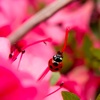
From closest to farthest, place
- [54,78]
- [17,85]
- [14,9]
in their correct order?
[17,85]
[54,78]
[14,9]

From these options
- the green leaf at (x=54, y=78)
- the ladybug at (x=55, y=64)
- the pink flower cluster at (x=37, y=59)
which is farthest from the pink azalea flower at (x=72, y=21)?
the ladybug at (x=55, y=64)

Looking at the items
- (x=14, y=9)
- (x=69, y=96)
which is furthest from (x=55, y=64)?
(x=14, y=9)

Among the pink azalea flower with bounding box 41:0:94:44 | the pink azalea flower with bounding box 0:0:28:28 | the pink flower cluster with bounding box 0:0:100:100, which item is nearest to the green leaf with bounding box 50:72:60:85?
the pink flower cluster with bounding box 0:0:100:100

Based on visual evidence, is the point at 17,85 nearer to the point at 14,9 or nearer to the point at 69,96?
the point at 69,96

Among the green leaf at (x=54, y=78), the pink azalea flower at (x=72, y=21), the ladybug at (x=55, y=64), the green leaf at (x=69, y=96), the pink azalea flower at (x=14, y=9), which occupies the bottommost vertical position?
the green leaf at (x=69, y=96)

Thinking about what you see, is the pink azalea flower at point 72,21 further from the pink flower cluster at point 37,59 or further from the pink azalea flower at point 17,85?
the pink azalea flower at point 17,85

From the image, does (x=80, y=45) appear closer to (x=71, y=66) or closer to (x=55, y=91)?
(x=71, y=66)

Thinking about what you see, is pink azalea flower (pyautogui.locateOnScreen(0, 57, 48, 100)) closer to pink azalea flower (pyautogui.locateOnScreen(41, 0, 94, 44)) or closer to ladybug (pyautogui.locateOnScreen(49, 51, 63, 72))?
ladybug (pyautogui.locateOnScreen(49, 51, 63, 72))

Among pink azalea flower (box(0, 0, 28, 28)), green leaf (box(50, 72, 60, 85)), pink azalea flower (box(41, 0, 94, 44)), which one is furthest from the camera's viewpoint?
pink azalea flower (box(41, 0, 94, 44))

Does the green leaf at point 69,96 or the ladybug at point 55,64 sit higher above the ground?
the ladybug at point 55,64

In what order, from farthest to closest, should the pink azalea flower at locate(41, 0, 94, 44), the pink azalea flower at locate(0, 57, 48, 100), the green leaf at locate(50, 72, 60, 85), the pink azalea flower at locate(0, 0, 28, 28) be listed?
the pink azalea flower at locate(41, 0, 94, 44)
the pink azalea flower at locate(0, 0, 28, 28)
the green leaf at locate(50, 72, 60, 85)
the pink azalea flower at locate(0, 57, 48, 100)

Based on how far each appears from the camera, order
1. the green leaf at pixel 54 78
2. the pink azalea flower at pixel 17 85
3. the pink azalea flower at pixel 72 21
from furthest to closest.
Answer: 1. the pink azalea flower at pixel 72 21
2. the green leaf at pixel 54 78
3. the pink azalea flower at pixel 17 85
